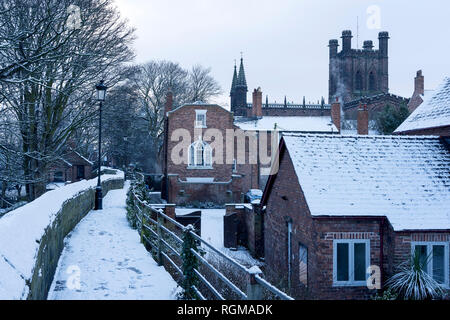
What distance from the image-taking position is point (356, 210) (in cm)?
1338

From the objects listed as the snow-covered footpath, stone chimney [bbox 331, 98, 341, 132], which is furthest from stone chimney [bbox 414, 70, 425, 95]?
the snow-covered footpath

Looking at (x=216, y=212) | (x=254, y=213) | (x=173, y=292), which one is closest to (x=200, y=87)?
(x=216, y=212)

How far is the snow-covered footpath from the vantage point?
22.9ft

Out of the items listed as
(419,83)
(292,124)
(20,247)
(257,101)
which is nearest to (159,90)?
(257,101)

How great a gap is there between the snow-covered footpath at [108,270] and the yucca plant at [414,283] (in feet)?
23.8

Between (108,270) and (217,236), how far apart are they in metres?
16.5

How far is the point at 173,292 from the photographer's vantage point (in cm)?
706

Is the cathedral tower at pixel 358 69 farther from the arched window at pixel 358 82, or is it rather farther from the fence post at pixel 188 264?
the fence post at pixel 188 264

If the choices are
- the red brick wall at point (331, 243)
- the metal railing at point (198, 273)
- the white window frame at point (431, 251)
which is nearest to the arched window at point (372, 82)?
the red brick wall at point (331, 243)

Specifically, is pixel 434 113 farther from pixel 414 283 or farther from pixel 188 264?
pixel 188 264

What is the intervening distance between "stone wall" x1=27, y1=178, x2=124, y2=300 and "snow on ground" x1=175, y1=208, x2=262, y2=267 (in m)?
7.51

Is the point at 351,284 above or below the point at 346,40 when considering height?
below
